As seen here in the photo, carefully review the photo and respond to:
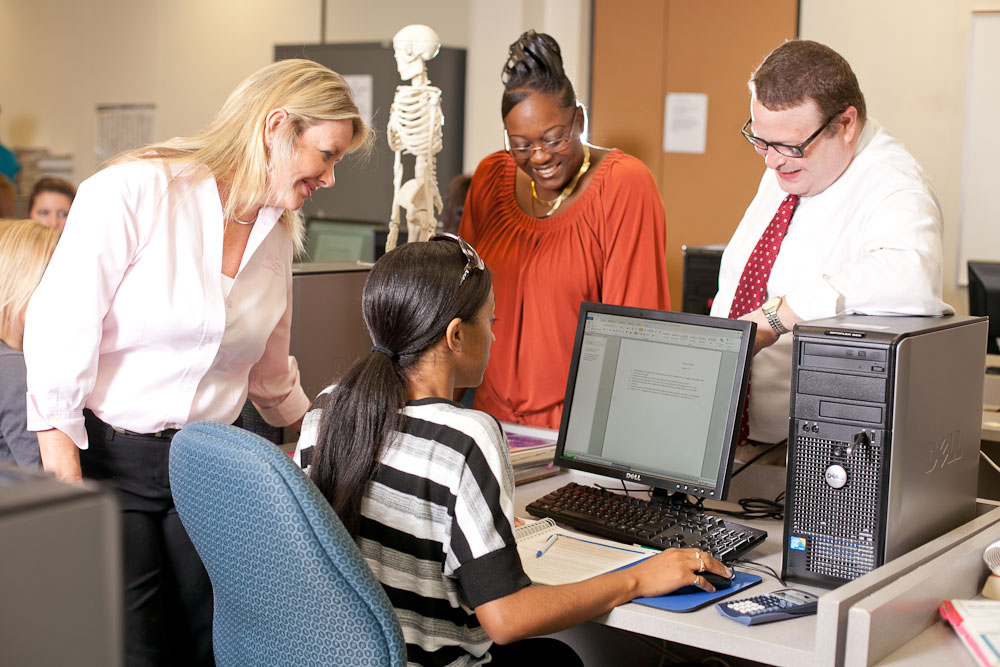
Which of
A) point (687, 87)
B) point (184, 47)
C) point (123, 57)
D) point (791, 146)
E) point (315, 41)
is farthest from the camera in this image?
point (123, 57)

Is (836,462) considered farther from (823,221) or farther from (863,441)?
(823,221)

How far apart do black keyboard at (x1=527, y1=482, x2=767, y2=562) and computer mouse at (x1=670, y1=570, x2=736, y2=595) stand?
0.08 m

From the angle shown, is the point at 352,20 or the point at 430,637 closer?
the point at 430,637

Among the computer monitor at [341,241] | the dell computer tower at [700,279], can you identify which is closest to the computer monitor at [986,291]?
the dell computer tower at [700,279]

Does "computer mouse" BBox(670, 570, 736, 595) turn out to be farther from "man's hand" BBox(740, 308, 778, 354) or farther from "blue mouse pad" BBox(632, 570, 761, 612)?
"man's hand" BBox(740, 308, 778, 354)

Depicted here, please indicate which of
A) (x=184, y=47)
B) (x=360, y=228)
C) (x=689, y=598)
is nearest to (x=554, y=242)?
(x=689, y=598)

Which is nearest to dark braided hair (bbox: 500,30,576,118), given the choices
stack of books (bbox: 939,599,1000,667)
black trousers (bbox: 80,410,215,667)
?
black trousers (bbox: 80,410,215,667)

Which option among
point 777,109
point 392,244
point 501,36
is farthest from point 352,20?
point 777,109

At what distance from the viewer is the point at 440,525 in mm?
1315

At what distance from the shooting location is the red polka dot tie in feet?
6.26

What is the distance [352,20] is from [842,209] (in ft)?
14.7

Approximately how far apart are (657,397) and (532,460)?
36cm

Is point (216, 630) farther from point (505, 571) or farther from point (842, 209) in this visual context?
point (842, 209)

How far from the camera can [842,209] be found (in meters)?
1.81
